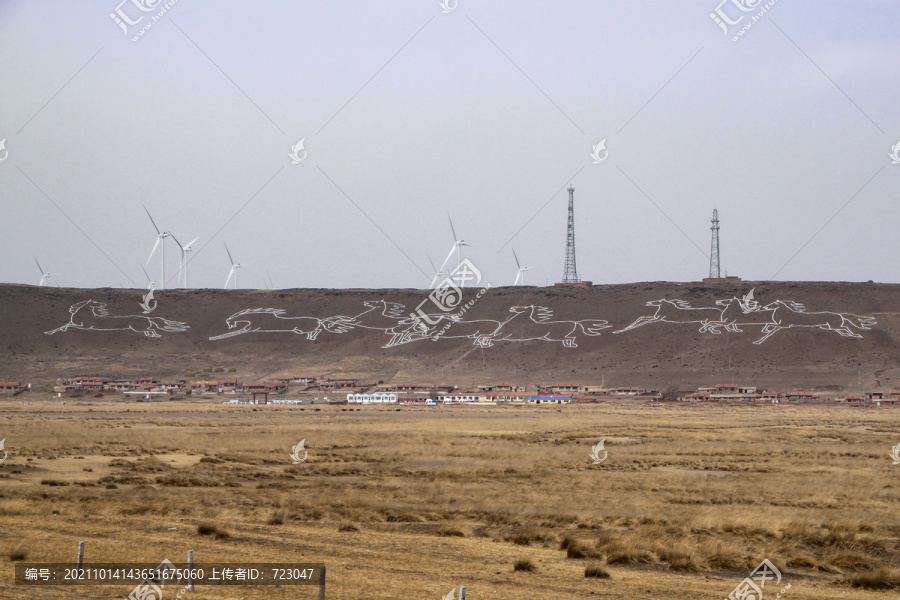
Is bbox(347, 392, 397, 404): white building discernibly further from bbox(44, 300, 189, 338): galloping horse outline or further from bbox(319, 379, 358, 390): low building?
bbox(44, 300, 189, 338): galloping horse outline

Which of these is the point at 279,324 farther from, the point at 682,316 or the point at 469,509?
the point at 469,509

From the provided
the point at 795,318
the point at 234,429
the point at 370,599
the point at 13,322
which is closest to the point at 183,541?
the point at 370,599

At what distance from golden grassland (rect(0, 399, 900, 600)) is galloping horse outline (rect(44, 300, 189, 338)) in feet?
366

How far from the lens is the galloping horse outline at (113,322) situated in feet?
553

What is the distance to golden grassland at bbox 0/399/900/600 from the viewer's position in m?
19.3

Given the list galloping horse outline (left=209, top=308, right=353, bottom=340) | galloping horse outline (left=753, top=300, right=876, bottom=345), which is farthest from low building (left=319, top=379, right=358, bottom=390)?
galloping horse outline (left=753, top=300, right=876, bottom=345)

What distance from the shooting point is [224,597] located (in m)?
16.0

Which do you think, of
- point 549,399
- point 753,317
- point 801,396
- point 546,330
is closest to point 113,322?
point 546,330

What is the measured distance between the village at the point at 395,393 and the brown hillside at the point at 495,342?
19.0ft

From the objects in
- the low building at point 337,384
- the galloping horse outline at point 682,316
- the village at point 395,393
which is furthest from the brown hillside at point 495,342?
the village at point 395,393

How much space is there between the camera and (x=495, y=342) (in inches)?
6265

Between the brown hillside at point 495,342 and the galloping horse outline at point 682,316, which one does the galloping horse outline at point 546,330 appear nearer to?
the brown hillside at point 495,342

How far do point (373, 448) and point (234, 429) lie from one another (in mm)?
18709

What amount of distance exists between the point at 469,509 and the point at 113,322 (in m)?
158
